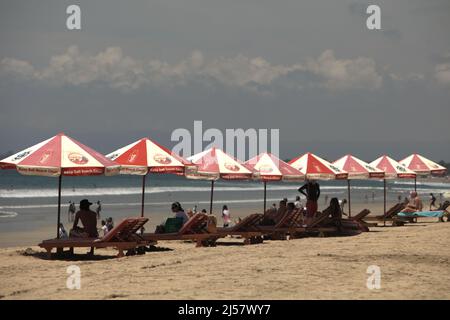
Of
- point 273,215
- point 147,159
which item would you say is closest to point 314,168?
point 273,215

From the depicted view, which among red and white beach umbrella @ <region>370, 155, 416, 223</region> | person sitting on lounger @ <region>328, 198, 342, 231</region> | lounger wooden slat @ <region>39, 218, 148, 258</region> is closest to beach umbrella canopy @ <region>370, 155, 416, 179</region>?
red and white beach umbrella @ <region>370, 155, 416, 223</region>

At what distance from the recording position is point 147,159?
1509 centimetres

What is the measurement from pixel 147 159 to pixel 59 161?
8.43ft

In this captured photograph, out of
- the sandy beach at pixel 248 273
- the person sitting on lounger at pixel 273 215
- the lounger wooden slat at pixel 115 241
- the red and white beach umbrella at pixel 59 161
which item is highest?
the red and white beach umbrella at pixel 59 161

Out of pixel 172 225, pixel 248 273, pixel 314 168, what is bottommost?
pixel 248 273

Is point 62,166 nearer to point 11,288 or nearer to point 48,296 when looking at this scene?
point 11,288

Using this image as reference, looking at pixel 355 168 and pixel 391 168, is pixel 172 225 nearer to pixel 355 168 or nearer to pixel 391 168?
pixel 355 168

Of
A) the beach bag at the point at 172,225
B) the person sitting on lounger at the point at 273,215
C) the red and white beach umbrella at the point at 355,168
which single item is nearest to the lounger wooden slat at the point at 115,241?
the beach bag at the point at 172,225

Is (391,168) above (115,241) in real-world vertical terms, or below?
above

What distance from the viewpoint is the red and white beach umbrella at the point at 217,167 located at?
16.9m

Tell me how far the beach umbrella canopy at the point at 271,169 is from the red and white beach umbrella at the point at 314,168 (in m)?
0.33

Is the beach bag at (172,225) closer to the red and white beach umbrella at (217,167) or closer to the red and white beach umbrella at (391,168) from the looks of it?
the red and white beach umbrella at (217,167)

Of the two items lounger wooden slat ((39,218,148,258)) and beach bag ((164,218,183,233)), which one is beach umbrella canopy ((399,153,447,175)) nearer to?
beach bag ((164,218,183,233))
